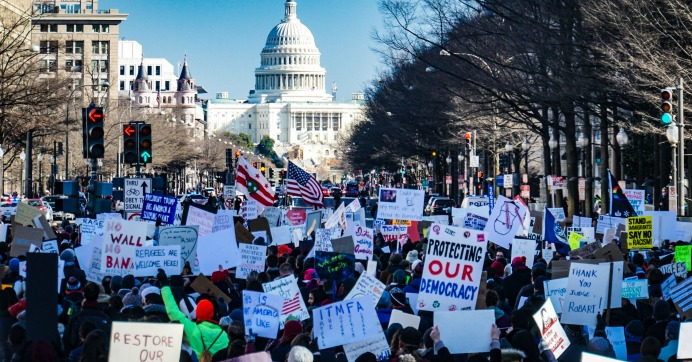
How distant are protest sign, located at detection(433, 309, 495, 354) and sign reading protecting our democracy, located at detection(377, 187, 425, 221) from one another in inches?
570

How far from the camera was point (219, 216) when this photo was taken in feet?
76.1

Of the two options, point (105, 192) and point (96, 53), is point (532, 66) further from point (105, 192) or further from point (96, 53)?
point (96, 53)

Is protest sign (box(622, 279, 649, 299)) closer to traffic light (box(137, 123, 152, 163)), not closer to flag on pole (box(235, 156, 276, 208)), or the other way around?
traffic light (box(137, 123, 152, 163))

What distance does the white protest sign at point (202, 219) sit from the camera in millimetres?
22688

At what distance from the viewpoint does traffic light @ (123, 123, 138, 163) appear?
2784 cm

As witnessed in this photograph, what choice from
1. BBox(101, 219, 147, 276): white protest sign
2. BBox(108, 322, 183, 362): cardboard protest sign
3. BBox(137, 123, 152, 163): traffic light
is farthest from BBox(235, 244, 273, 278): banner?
BBox(108, 322, 183, 362): cardboard protest sign

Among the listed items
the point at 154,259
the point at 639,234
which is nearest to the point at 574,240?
the point at 639,234

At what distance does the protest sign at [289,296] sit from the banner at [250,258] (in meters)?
4.38

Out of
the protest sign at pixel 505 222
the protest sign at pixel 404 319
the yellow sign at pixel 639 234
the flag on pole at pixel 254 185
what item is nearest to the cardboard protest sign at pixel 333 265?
the protest sign at pixel 404 319

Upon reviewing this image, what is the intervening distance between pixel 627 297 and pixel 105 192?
67.8 feet

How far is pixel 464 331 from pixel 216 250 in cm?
741

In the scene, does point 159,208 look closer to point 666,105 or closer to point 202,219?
point 202,219

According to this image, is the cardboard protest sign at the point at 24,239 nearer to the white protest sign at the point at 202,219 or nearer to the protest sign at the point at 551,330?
the white protest sign at the point at 202,219

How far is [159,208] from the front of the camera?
84.8ft
